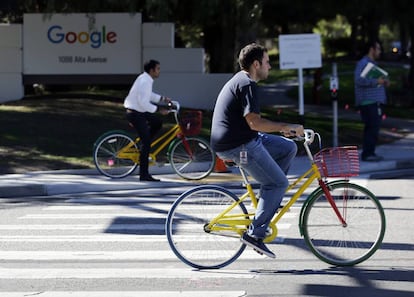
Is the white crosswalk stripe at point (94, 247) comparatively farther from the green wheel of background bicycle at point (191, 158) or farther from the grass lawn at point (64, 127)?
the grass lawn at point (64, 127)

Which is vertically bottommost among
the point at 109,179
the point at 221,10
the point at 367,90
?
the point at 109,179

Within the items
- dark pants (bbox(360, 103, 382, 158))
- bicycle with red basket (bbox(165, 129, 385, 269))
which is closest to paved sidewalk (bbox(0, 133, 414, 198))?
dark pants (bbox(360, 103, 382, 158))

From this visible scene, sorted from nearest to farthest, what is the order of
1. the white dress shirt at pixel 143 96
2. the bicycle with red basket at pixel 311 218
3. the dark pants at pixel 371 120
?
the bicycle with red basket at pixel 311 218 → the white dress shirt at pixel 143 96 → the dark pants at pixel 371 120

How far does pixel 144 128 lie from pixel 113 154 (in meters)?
0.91

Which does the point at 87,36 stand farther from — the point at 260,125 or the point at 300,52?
the point at 260,125

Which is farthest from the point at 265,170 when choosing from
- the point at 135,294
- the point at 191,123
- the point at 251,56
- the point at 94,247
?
the point at 191,123

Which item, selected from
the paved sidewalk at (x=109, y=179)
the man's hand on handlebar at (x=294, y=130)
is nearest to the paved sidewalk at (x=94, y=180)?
the paved sidewalk at (x=109, y=179)

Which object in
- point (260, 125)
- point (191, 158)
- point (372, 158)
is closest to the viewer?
point (260, 125)

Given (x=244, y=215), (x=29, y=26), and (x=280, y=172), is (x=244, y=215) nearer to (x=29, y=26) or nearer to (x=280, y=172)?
(x=280, y=172)

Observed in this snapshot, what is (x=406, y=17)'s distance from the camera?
2255 centimetres

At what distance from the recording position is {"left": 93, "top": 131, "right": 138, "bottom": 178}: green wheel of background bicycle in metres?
12.8

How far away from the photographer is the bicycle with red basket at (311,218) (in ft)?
23.4

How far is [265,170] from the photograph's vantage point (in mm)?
6910

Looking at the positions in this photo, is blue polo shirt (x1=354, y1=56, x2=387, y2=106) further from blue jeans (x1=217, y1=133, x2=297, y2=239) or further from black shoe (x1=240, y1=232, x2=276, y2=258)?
black shoe (x1=240, y1=232, x2=276, y2=258)
